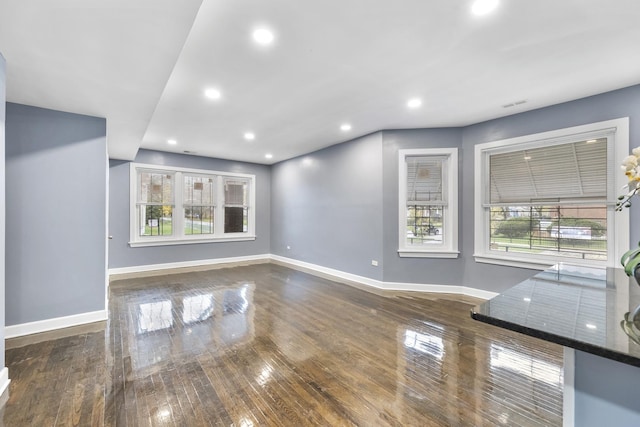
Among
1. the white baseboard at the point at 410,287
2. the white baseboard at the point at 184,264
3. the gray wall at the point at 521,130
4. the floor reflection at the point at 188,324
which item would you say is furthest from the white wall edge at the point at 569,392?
the white baseboard at the point at 184,264

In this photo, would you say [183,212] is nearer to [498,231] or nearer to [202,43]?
[202,43]

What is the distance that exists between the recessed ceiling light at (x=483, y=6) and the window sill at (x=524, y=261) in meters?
3.19

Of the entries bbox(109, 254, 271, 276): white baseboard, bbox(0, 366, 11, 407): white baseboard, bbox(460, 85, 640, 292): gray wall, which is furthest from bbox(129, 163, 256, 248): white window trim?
bbox(460, 85, 640, 292): gray wall

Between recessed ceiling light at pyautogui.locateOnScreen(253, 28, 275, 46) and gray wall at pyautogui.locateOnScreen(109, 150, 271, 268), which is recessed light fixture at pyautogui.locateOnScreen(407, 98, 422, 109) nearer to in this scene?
recessed ceiling light at pyautogui.locateOnScreen(253, 28, 275, 46)

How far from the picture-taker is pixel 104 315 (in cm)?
340

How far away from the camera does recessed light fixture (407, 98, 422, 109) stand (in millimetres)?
3547

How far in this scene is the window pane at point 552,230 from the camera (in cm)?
342

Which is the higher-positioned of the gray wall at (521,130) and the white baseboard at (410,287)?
the gray wall at (521,130)

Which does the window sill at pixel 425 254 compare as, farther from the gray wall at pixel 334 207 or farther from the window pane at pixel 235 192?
the window pane at pixel 235 192

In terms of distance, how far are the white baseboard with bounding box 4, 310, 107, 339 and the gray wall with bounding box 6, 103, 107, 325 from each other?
5 centimetres

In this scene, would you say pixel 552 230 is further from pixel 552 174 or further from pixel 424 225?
pixel 424 225

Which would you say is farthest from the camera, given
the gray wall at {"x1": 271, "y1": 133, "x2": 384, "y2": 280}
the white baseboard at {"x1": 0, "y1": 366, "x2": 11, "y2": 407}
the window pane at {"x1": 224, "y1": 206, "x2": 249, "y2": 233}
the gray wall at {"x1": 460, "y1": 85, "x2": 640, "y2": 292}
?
the window pane at {"x1": 224, "y1": 206, "x2": 249, "y2": 233}

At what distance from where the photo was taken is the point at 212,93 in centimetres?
335

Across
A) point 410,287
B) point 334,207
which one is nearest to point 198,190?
point 334,207
